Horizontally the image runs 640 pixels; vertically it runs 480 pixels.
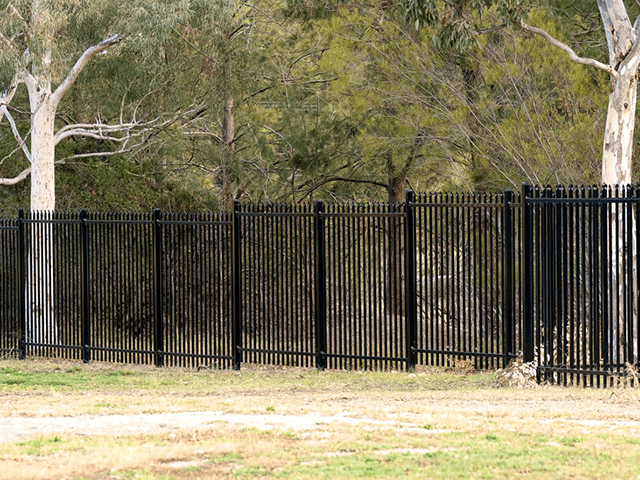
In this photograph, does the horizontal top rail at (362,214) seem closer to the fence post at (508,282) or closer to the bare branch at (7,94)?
the fence post at (508,282)

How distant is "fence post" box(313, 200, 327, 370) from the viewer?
13.5 meters

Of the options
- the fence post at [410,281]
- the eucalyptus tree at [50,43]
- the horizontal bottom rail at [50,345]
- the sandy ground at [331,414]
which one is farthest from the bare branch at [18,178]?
the fence post at [410,281]

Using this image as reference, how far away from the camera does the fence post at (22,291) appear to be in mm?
16500

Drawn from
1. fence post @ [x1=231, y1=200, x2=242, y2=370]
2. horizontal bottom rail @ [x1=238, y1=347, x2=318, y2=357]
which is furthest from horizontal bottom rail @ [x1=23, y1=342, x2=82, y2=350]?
horizontal bottom rail @ [x1=238, y1=347, x2=318, y2=357]

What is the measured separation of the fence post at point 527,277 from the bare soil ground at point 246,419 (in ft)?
1.88

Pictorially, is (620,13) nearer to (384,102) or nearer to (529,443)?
(384,102)

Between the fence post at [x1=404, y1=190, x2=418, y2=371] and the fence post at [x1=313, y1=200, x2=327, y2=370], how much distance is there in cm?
126

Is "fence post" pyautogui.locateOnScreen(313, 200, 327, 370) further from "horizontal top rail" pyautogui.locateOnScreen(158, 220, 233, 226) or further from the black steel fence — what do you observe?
"horizontal top rail" pyautogui.locateOnScreen(158, 220, 233, 226)

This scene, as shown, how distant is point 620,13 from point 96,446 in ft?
36.0

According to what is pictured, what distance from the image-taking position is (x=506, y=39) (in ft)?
63.1

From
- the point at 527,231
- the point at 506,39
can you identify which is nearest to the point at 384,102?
the point at 506,39

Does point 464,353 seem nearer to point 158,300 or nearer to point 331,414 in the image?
point 331,414

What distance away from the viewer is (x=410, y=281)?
41.7 ft

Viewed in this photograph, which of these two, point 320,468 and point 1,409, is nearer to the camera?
point 320,468
